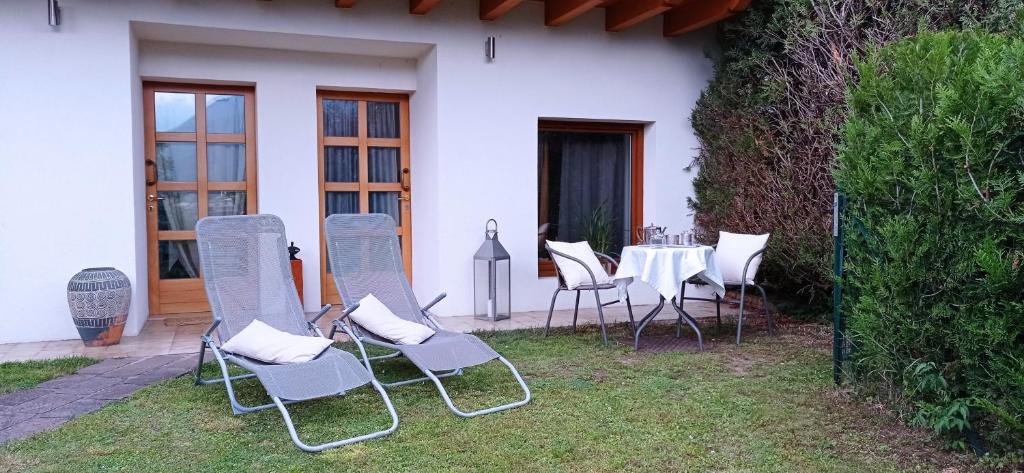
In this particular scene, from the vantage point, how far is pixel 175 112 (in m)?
6.67

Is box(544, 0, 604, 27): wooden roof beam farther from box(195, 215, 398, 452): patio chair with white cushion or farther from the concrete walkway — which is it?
box(195, 215, 398, 452): patio chair with white cushion

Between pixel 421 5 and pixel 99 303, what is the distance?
11.0 feet

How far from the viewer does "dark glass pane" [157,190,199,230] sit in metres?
6.66

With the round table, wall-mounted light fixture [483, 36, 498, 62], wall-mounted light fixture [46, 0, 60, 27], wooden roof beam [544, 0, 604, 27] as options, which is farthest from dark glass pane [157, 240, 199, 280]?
the round table

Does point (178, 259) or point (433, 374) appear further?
point (178, 259)

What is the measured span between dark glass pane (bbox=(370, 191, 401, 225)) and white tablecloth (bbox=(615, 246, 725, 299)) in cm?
277

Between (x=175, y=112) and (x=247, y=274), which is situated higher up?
(x=175, y=112)

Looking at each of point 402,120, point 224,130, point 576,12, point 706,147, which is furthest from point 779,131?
point 224,130

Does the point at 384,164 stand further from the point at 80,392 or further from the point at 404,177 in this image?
the point at 80,392

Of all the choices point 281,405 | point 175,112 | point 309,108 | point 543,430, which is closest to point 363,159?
point 309,108

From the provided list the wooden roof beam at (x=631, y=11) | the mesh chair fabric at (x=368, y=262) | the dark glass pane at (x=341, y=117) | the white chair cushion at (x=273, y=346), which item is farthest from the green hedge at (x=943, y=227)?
the dark glass pane at (x=341, y=117)

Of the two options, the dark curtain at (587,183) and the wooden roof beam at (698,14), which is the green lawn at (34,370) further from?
the wooden roof beam at (698,14)

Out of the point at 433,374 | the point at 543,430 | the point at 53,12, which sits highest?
the point at 53,12

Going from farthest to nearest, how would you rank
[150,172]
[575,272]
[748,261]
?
[150,172] < [575,272] < [748,261]
